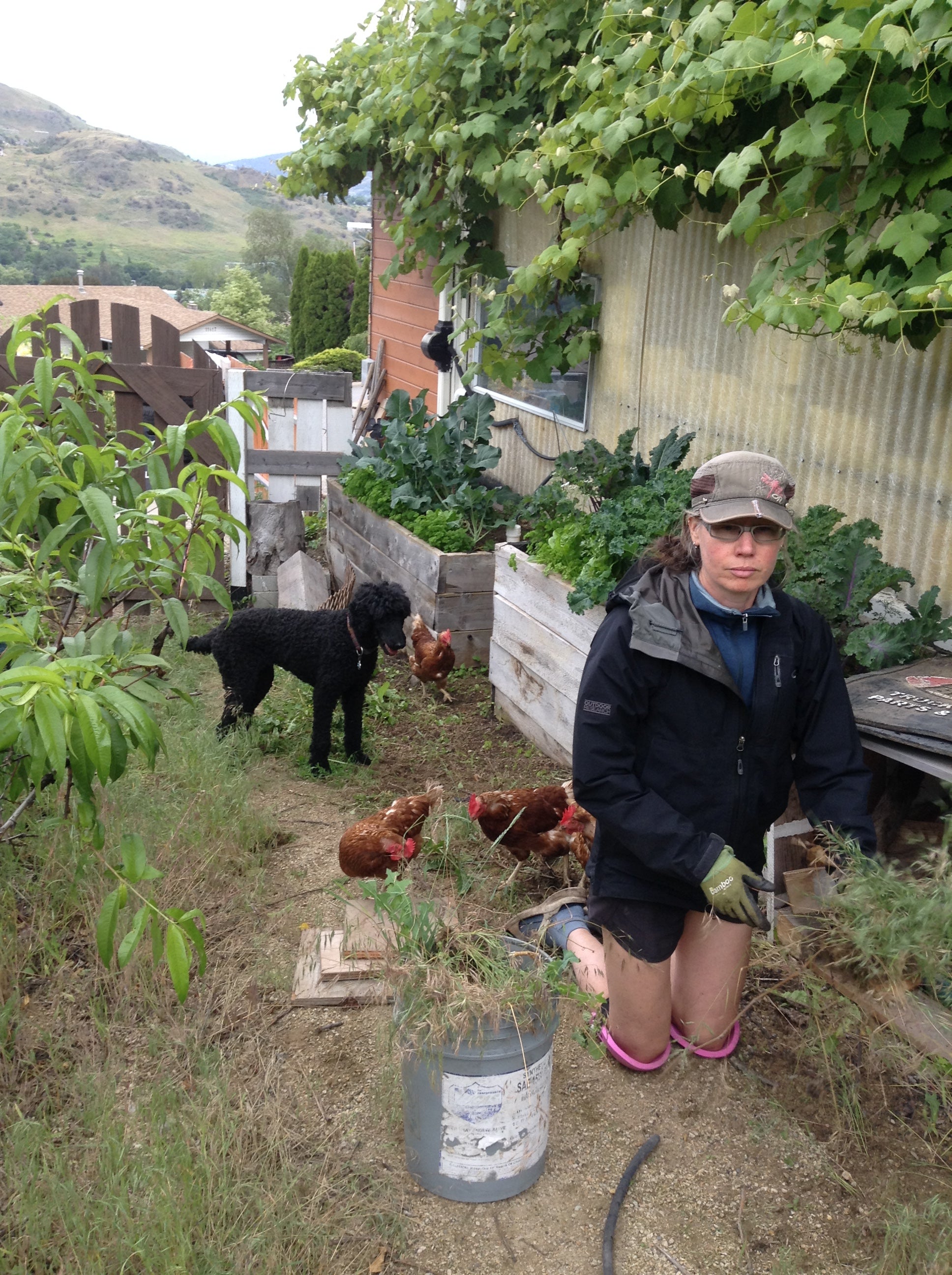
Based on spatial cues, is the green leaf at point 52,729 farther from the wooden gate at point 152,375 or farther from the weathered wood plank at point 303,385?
the weathered wood plank at point 303,385

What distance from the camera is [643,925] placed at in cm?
309

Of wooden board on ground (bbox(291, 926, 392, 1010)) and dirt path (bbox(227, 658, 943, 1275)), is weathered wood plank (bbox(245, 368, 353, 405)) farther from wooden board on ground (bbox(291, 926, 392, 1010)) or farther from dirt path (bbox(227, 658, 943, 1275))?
dirt path (bbox(227, 658, 943, 1275))

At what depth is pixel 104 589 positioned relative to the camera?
288 cm

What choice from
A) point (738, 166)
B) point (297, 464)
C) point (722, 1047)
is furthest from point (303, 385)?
point (722, 1047)

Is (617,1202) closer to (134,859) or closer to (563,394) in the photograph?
(134,859)

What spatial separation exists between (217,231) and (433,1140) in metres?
152

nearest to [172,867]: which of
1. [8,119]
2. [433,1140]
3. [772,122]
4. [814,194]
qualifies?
[433,1140]

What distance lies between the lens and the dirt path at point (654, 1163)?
8.50 ft

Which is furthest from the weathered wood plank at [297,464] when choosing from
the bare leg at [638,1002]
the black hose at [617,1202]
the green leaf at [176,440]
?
the black hose at [617,1202]

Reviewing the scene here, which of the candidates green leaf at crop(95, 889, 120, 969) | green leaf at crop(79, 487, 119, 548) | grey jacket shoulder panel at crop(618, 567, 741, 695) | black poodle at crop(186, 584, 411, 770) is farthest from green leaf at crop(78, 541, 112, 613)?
black poodle at crop(186, 584, 411, 770)

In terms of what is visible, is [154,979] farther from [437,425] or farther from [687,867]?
[437,425]

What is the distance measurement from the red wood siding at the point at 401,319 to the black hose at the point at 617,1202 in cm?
787

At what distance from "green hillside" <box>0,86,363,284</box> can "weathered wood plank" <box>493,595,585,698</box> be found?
338 feet

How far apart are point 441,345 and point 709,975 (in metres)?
7.18
